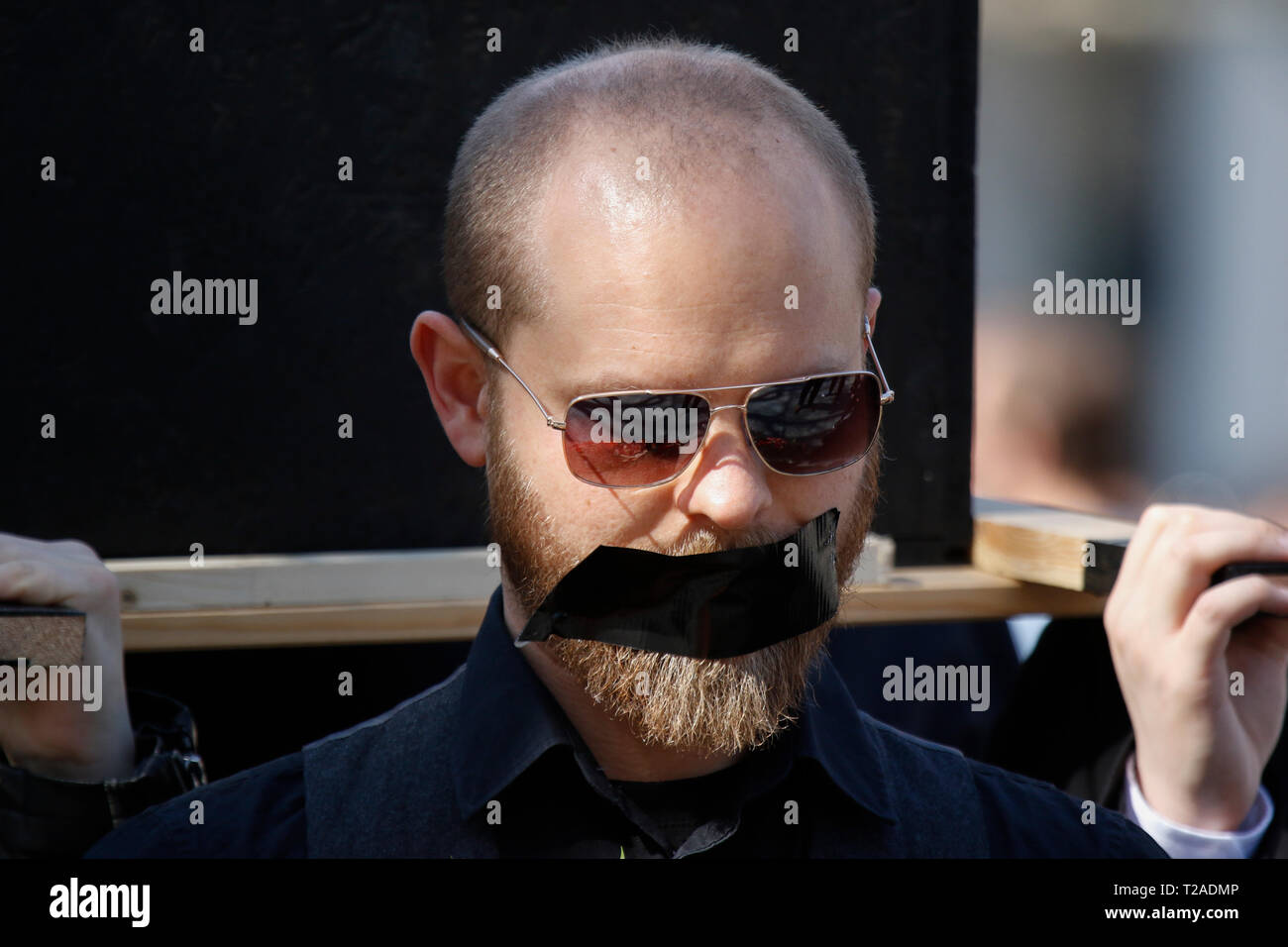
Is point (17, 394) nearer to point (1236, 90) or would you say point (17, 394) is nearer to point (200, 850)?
point (200, 850)

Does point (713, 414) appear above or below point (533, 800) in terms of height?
above

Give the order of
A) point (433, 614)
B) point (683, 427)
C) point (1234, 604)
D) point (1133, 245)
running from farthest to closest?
point (1133, 245)
point (433, 614)
point (1234, 604)
point (683, 427)

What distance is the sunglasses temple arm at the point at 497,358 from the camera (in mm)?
1420

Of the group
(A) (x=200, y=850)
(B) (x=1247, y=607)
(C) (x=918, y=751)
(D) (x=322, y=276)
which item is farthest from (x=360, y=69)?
(B) (x=1247, y=607)

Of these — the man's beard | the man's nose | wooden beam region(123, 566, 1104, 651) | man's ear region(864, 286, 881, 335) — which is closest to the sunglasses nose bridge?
the man's nose

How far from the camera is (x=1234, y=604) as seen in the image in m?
1.76

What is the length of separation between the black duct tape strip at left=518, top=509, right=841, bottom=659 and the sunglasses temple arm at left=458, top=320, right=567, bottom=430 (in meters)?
0.16

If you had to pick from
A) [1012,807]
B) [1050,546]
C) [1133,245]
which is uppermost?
[1133,245]

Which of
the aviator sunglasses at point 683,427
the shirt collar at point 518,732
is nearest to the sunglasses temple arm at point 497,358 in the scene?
the aviator sunglasses at point 683,427

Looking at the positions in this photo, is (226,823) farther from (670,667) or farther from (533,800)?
(670,667)

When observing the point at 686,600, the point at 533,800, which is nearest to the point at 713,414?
the point at 686,600

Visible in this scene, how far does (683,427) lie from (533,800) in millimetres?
491
